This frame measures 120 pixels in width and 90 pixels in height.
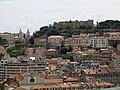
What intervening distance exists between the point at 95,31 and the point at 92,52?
16.7 m

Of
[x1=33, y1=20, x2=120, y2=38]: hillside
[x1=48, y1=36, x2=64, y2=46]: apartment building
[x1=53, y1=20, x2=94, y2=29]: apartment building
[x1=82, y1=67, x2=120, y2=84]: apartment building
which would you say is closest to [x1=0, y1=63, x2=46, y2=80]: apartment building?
[x1=82, y1=67, x2=120, y2=84]: apartment building

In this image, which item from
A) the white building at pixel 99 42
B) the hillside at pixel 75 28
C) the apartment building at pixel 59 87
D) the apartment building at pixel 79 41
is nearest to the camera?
the apartment building at pixel 59 87

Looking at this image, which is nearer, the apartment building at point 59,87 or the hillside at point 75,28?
the apartment building at point 59,87

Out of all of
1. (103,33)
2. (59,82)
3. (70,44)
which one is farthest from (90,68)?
(103,33)

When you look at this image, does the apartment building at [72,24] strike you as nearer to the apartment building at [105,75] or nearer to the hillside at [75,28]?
the hillside at [75,28]

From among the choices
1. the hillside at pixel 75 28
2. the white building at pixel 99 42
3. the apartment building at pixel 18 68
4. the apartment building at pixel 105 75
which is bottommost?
the apartment building at pixel 105 75

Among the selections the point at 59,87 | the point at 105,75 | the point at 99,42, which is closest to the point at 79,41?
the point at 99,42

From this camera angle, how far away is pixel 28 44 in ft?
251

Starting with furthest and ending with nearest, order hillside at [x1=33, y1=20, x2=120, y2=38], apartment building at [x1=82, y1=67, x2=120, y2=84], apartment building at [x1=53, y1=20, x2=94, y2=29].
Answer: apartment building at [x1=53, y1=20, x2=94, y2=29] → hillside at [x1=33, y1=20, x2=120, y2=38] → apartment building at [x1=82, y1=67, x2=120, y2=84]

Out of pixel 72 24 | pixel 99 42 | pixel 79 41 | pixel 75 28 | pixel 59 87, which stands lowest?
pixel 59 87

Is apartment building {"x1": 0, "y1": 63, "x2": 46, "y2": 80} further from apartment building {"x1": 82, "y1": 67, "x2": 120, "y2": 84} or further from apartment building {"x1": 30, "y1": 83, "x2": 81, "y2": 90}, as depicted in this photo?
apartment building {"x1": 30, "y1": 83, "x2": 81, "y2": 90}

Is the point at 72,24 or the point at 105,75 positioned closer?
the point at 105,75

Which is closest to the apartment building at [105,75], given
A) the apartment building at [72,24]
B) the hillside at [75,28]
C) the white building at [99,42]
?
the white building at [99,42]

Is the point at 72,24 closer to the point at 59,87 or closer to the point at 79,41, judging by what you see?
the point at 79,41
